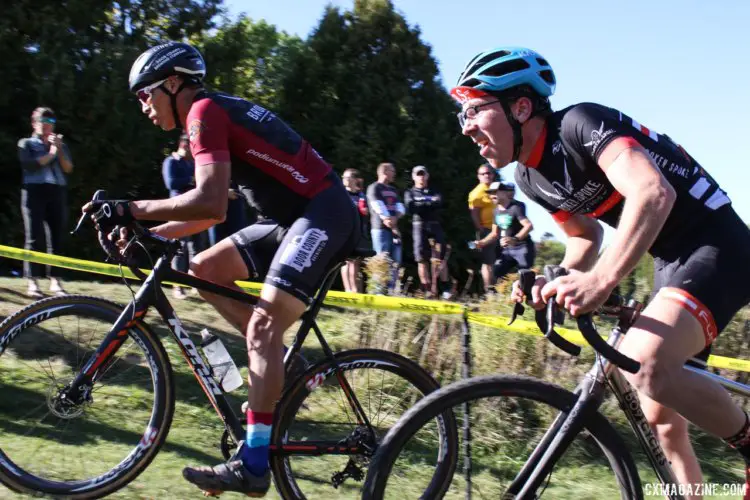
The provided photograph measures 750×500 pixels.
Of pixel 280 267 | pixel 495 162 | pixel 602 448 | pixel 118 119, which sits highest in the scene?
pixel 118 119

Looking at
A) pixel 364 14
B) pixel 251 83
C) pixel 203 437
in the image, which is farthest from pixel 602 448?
pixel 251 83

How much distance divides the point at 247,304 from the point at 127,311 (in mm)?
551

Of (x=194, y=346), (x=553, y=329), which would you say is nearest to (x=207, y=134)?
(x=194, y=346)

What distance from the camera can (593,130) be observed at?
2.81 meters

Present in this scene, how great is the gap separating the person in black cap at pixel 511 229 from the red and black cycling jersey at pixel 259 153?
5260 mm

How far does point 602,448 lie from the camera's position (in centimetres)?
282

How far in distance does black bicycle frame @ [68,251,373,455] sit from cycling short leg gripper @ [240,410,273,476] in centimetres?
12

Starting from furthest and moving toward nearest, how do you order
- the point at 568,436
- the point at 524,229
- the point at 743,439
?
the point at 524,229 < the point at 743,439 < the point at 568,436

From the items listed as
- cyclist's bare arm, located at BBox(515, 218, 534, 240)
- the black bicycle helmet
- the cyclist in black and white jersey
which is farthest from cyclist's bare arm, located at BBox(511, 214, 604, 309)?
the cyclist in black and white jersey

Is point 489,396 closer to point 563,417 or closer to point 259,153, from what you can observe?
point 563,417

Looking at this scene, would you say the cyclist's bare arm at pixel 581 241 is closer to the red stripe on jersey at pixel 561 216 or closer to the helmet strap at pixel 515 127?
the red stripe on jersey at pixel 561 216

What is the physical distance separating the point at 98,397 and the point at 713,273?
2717mm

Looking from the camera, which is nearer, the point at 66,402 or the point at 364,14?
the point at 66,402

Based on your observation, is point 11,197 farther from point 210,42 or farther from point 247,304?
point 247,304
